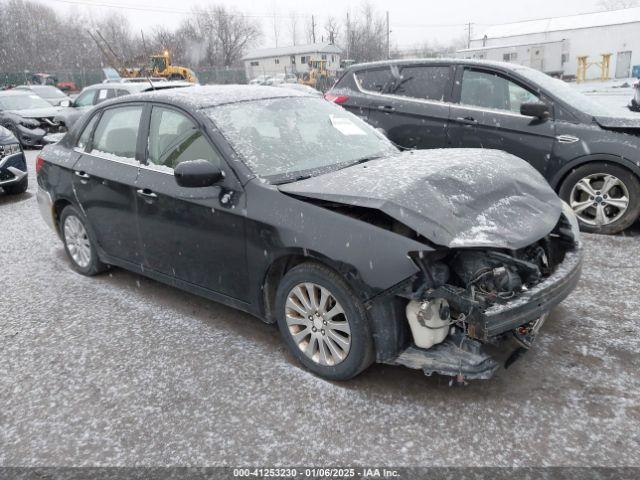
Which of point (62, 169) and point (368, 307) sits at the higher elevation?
point (62, 169)

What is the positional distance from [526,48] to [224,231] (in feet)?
160

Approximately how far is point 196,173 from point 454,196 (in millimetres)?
1531

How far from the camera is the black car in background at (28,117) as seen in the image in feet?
45.9

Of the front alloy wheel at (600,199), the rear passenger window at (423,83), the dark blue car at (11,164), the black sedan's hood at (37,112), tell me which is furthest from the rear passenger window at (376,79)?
the black sedan's hood at (37,112)

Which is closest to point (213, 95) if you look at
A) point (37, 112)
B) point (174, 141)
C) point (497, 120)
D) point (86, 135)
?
point (174, 141)

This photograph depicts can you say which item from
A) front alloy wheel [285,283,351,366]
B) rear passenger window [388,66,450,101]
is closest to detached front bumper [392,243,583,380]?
front alloy wheel [285,283,351,366]

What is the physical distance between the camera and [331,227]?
2881 mm

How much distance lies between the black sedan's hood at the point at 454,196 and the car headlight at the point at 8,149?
711 cm

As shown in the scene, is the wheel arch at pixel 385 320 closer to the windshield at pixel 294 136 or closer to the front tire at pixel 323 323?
the front tire at pixel 323 323

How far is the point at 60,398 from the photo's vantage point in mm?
3131

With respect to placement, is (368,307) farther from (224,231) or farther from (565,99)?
(565,99)

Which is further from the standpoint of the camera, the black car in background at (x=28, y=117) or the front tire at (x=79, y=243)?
the black car in background at (x=28, y=117)

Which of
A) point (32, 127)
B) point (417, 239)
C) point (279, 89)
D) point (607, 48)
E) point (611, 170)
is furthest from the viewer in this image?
point (607, 48)

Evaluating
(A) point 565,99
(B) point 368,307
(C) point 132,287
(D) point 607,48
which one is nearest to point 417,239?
(B) point 368,307
